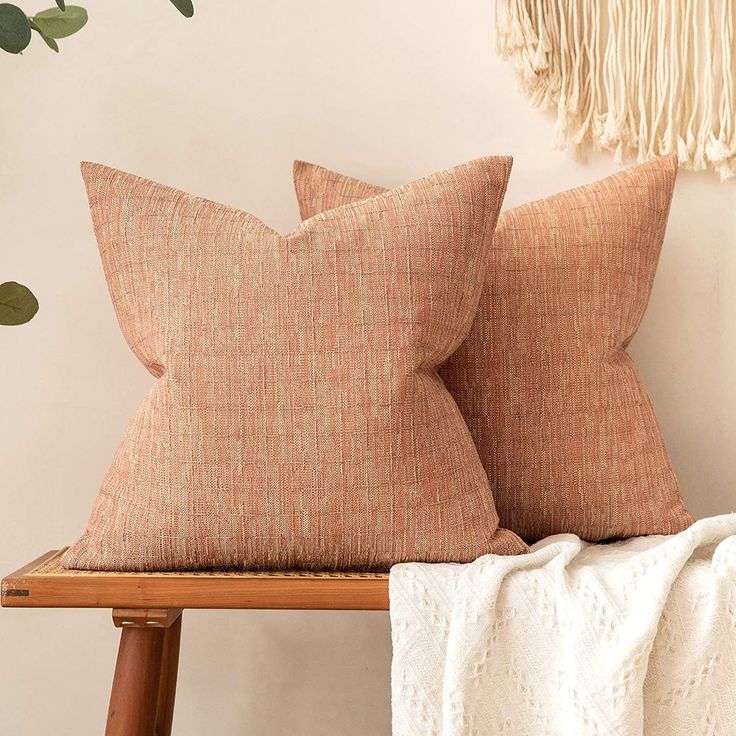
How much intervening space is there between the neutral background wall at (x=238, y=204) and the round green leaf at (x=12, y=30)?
0.45 meters

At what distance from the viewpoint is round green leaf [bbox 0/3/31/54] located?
0.90 metres

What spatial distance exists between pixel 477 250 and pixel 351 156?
1.48ft

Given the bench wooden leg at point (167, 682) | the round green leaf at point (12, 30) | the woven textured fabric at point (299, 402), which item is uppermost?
the round green leaf at point (12, 30)

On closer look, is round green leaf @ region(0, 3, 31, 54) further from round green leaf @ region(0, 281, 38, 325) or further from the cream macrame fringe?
the cream macrame fringe

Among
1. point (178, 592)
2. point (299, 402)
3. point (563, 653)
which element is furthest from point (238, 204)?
point (563, 653)

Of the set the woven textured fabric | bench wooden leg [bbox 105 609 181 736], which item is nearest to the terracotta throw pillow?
the woven textured fabric

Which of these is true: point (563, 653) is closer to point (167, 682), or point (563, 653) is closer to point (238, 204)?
point (167, 682)

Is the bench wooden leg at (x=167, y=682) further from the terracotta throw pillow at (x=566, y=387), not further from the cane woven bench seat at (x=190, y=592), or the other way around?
the terracotta throw pillow at (x=566, y=387)

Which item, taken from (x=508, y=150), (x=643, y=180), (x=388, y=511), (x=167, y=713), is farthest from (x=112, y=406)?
(x=643, y=180)

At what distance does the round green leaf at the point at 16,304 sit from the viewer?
975 mm

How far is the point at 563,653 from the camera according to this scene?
2.70 ft

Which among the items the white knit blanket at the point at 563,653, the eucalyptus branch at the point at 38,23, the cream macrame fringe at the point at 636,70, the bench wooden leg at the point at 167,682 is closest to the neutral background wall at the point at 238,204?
the cream macrame fringe at the point at 636,70

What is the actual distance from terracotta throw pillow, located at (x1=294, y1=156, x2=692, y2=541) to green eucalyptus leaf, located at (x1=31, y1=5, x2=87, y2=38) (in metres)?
0.55

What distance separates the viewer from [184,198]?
1.01 metres
